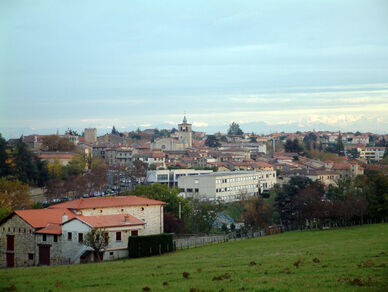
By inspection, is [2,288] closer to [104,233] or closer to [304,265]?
[304,265]

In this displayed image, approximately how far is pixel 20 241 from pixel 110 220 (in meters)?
6.58

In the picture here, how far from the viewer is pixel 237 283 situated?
56.4 feet

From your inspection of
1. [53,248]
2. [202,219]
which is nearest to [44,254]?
[53,248]

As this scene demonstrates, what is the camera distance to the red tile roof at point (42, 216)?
3841 centimetres

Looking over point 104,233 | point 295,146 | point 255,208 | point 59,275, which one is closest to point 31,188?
point 255,208

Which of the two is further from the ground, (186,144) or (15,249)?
(186,144)

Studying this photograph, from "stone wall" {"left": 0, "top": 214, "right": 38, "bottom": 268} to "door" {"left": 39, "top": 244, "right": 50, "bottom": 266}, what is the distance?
1.22ft

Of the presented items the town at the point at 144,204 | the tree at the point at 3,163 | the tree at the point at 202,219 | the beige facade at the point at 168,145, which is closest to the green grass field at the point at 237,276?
the town at the point at 144,204

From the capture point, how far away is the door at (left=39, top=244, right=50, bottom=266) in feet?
122

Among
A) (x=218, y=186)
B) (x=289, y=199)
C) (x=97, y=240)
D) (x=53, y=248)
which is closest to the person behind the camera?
(x=97, y=240)

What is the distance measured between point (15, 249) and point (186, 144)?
128 m

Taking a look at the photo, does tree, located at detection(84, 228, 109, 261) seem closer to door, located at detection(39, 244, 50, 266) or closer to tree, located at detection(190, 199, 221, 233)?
door, located at detection(39, 244, 50, 266)

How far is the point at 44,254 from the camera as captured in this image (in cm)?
3744

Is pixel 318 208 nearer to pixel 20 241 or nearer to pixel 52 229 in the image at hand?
pixel 52 229
